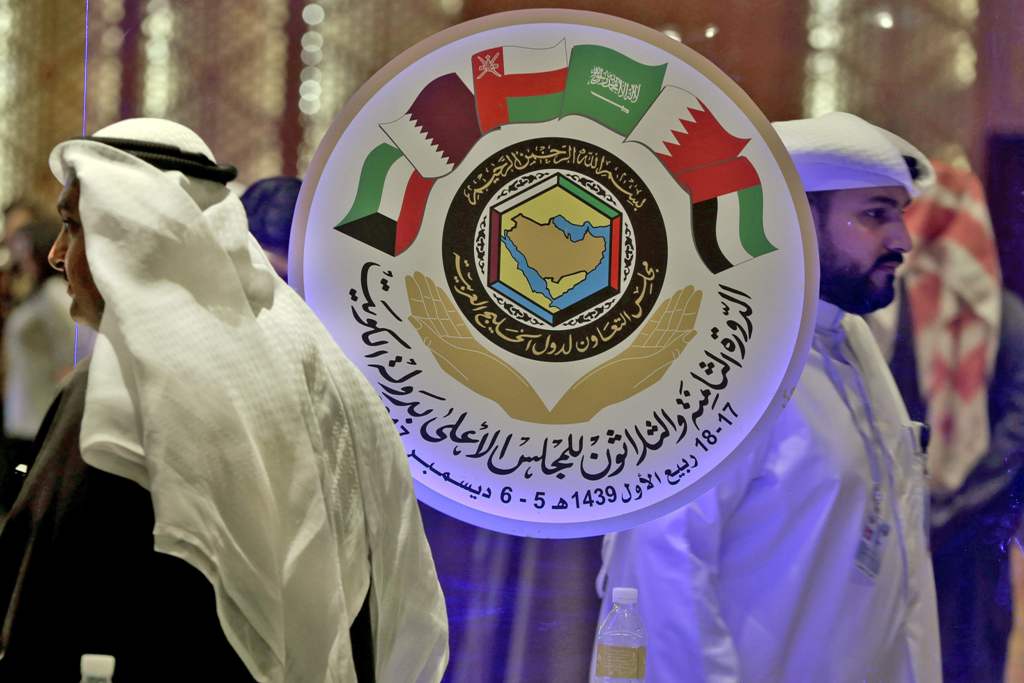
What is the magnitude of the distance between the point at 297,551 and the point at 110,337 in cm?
45

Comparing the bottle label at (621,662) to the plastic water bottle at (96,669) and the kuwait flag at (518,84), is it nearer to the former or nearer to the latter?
the kuwait flag at (518,84)

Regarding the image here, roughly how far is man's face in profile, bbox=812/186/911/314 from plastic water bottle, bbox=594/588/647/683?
86 centimetres

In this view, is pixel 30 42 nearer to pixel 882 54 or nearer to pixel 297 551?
pixel 297 551

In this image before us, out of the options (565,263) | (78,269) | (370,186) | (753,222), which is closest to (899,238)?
(753,222)

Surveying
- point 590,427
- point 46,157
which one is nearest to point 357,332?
point 590,427

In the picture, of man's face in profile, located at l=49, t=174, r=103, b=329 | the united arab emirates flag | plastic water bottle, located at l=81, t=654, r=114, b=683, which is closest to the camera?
plastic water bottle, located at l=81, t=654, r=114, b=683

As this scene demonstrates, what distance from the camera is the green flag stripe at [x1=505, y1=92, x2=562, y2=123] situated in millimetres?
3172

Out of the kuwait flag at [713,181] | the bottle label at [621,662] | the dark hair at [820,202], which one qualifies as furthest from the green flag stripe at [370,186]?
the bottle label at [621,662]

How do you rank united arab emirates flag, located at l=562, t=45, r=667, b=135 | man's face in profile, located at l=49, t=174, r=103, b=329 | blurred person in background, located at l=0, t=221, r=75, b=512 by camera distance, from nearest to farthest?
man's face in profile, located at l=49, t=174, r=103, b=329
united arab emirates flag, located at l=562, t=45, r=667, b=135
blurred person in background, located at l=0, t=221, r=75, b=512

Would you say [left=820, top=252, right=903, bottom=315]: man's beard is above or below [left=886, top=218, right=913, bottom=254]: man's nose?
below

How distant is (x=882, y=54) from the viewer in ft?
10.8

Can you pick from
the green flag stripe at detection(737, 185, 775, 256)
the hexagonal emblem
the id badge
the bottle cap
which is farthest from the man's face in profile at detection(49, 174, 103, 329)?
the id badge

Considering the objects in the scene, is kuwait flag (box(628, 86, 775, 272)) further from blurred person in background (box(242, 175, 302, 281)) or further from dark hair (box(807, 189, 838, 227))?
blurred person in background (box(242, 175, 302, 281))

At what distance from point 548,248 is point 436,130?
0.38 meters
